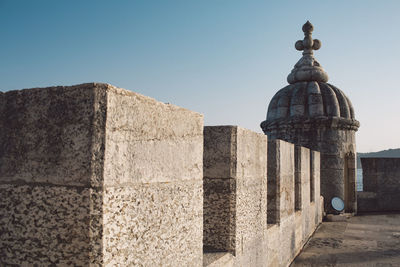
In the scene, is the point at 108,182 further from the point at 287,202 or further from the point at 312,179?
the point at 312,179

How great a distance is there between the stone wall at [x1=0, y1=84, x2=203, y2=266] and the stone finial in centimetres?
914

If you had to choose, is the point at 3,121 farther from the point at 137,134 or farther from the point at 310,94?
the point at 310,94

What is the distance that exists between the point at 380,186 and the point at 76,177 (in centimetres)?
1121

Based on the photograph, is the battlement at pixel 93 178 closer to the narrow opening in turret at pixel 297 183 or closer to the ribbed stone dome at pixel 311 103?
the narrow opening in turret at pixel 297 183

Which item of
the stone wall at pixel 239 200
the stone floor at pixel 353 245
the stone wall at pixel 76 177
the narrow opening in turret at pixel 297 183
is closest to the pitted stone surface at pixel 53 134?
the stone wall at pixel 76 177

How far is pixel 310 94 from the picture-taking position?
9.25m

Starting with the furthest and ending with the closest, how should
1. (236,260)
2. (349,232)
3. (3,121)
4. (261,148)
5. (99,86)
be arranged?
(349,232), (261,148), (236,260), (3,121), (99,86)

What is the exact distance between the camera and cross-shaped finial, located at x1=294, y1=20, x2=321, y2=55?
10281mm

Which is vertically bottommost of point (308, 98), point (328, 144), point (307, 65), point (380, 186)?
point (380, 186)

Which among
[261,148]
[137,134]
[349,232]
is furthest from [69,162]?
[349,232]

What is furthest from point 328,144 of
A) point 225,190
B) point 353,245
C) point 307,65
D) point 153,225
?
point 153,225

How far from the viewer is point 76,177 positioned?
1.23 meters

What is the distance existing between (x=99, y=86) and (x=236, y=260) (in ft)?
6.14

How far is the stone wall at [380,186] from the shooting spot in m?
10.4
